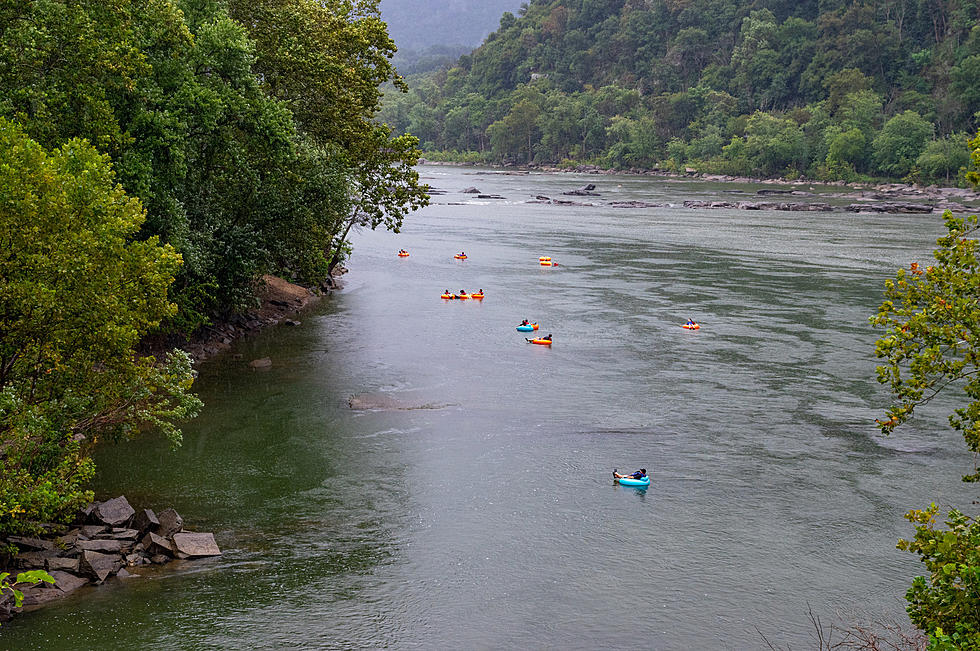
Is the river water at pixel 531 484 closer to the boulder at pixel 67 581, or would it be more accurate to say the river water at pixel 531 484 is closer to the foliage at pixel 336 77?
the boulder at pixel 67 581

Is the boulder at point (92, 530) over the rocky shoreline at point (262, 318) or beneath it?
beneath

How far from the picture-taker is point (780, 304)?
51688mm

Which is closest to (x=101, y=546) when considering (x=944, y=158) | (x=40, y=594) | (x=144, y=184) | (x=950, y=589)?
(x=40, y=594)

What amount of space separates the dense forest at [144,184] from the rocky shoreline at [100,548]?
0.90 meters

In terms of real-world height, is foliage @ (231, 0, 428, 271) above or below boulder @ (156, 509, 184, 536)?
above

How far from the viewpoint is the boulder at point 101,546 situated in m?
19.9

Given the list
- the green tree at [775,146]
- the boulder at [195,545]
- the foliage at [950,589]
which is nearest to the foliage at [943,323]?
the foliage at [950,589]

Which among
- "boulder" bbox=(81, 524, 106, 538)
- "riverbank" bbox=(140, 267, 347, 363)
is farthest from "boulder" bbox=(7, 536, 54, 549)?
"riverbank" bbox=(140, 267, 347, 363)

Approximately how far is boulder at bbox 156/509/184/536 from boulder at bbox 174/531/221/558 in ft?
0.65

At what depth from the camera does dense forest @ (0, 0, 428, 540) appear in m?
18.9

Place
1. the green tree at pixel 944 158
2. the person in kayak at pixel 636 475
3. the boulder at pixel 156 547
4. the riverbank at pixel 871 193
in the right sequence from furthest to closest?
the green tree at pixel 944 158 → the riverbank at pixel 871 193 → the person in kayak at pixel 636 475 → the boulder at pixel 156 547

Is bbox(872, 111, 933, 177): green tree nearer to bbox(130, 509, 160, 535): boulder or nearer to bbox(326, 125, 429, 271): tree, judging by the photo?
bbox(326, 125, 429, 271): tree

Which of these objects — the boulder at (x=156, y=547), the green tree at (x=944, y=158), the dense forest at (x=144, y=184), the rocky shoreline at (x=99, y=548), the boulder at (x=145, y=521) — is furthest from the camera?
the green tree at (x=944, y=158)

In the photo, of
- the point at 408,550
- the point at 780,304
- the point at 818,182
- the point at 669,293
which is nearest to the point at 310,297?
the point at 669,293
